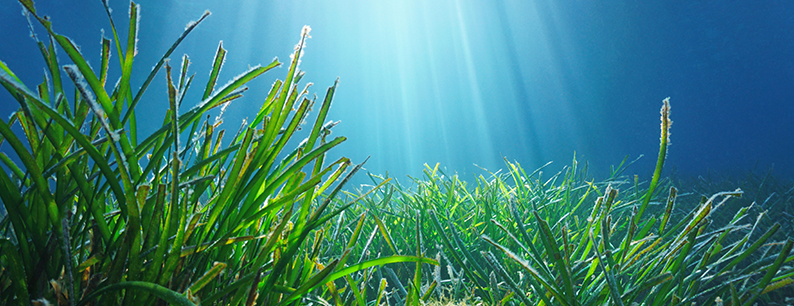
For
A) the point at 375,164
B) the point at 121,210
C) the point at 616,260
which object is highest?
the point at 375,164

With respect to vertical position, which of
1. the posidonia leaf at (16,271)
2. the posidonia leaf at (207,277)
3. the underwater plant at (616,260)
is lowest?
the underwater plant at (616,260)

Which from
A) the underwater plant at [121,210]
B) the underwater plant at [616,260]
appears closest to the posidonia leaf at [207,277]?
the underwater plant at [121,210]

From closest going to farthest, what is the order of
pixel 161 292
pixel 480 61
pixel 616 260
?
pixel 161 292 < pixel 616 260 < pixel 480 61

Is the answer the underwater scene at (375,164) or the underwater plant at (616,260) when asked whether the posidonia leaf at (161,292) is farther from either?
the underwater plant at (616,260)

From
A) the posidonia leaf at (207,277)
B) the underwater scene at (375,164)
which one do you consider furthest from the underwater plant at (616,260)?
the posidonia leaf at (207,277)

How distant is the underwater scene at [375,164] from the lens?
164 millimetres

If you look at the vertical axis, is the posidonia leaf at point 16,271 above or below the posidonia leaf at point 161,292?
above

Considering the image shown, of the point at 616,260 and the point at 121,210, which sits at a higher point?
the point at 121,210

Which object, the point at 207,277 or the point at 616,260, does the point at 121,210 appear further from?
the point at 616,260

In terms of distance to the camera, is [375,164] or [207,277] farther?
[375,164]

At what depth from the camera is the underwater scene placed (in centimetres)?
16

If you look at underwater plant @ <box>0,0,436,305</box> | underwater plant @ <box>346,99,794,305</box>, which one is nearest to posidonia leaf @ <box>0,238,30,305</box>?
underwater plant @ <box>0,0,436,305</box>

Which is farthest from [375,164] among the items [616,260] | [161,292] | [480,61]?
[161,292]

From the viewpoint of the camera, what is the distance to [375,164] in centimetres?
1569
